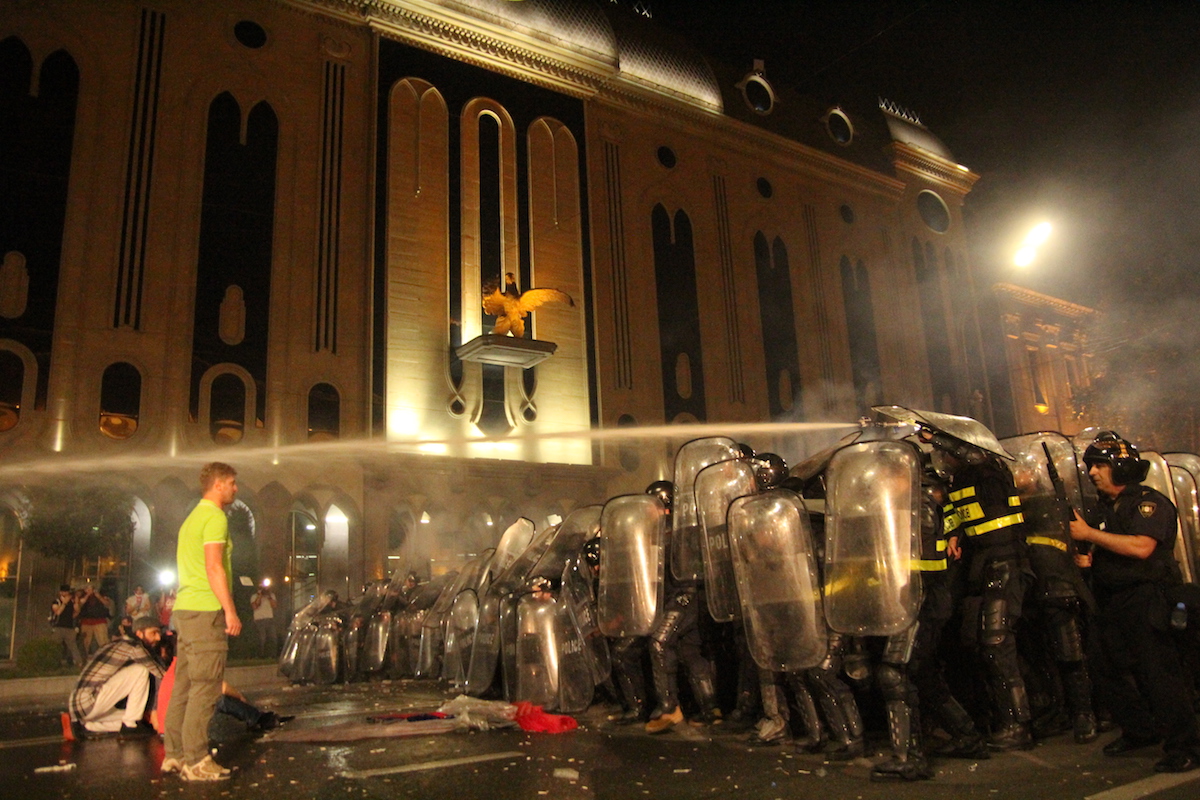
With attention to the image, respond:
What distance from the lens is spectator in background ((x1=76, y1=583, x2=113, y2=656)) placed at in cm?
1380

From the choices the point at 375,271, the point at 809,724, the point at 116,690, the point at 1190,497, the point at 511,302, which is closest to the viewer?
the point at 809,724

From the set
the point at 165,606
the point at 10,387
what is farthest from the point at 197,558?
the point at 10,387

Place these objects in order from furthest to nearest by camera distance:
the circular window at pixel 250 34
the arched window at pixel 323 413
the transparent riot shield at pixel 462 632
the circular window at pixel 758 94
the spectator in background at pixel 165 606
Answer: the circular window at pixel 758 94 < the circular window at pixel 250 34 < the arched window at pixel 323 413 < the spectator in background at pixel 165 606 < the transparent riot shield at pixel 462 632

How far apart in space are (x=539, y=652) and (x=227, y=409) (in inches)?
469

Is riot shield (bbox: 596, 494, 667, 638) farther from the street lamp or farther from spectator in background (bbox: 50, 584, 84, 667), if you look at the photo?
the street lamp

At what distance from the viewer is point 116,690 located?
7.14 m

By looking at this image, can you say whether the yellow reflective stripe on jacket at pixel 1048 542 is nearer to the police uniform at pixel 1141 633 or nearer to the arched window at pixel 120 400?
the police uniform at pixel 1141 633

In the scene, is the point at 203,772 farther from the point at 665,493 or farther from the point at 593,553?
the point at 665,493

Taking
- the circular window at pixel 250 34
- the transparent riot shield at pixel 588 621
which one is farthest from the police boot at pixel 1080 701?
the circular window at pixel 250 34

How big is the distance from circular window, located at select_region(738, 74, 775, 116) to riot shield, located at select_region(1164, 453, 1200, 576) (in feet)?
71.6

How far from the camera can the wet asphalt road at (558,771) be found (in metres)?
4.64

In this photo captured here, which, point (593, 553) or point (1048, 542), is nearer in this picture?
point (1048, 542)

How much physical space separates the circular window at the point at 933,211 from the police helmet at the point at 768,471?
27.6 meters

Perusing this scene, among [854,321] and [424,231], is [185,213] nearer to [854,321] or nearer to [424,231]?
[424,231]
